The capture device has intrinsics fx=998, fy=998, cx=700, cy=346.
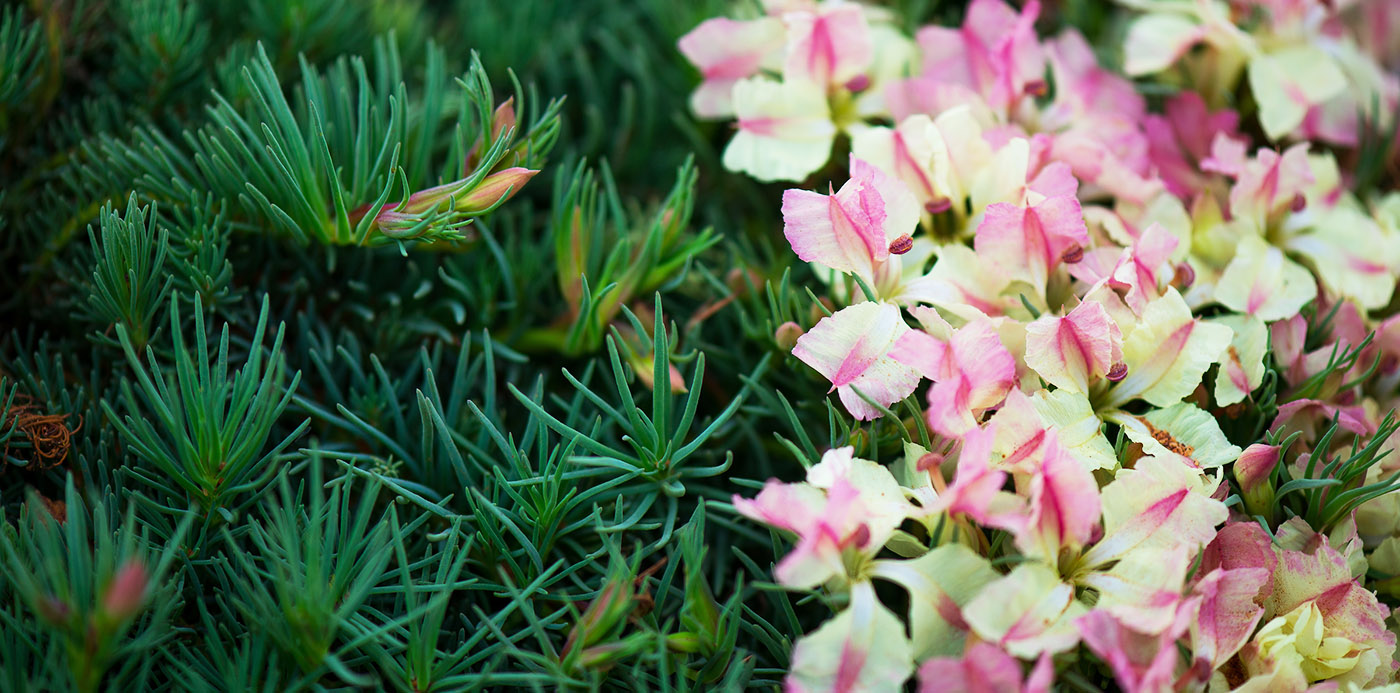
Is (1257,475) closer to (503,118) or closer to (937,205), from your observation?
(937,205)

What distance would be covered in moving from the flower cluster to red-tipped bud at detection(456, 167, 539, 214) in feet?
0.52

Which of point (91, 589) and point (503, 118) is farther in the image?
point (503, 118)

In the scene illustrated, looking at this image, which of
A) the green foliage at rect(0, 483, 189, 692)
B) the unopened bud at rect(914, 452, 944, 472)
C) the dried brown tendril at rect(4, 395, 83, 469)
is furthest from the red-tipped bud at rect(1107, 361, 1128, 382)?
the dried brown tendril at rect(4, 395, 83, 469)

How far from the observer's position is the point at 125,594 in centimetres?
40

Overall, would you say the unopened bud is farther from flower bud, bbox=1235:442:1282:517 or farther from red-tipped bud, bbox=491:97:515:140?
red-tipped bud, bbox=491:97:515:140

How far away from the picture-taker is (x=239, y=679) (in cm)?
48

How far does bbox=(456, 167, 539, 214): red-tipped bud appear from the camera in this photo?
1.92 ft

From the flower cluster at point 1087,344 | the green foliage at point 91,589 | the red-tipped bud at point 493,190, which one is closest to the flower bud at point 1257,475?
the flower cluster at point 1087,344

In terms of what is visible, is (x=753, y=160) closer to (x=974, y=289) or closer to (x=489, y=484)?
(x=974, y=289)

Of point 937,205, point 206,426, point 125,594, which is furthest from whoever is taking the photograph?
point 937,205

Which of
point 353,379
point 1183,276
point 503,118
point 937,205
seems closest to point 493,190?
point 503,118

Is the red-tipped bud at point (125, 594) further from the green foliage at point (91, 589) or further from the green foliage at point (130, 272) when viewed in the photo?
the green foliage at point (130, 272)

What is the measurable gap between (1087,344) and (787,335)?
0.17 metres

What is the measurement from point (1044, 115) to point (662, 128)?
33 cm
